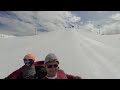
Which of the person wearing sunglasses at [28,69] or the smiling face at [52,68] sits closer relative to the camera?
the smiling face at [52,68]

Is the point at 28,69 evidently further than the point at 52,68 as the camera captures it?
Yes

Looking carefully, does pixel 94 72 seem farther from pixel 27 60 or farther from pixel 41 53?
pixel 41 53

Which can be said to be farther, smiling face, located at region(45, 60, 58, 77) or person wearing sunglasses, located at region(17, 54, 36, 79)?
person wearing sunglasses, located at region(17, 54, 36, 79)
